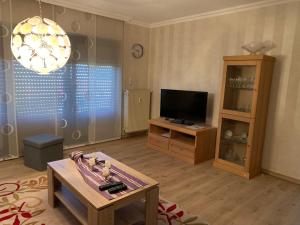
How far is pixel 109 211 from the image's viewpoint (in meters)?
1.62

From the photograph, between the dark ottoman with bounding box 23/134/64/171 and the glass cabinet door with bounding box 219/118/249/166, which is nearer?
the dark ottoman with bounding box 23/134/64/171

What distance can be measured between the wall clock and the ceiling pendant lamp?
3055 mm

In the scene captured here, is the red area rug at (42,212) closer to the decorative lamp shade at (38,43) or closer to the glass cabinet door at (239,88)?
the decorative lamp shade at (38,43)

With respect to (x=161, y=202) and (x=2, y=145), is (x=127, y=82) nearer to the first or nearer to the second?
(x=2, y=145)

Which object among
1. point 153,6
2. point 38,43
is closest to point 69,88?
point 153,6

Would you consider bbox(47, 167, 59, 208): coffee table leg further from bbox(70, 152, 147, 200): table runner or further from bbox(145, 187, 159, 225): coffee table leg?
bbox(145, 187, 159, 225): coffee table leg

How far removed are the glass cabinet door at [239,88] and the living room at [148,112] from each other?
17 millimetres

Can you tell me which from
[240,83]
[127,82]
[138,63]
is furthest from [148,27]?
[240,83]

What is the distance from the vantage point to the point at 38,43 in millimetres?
1633

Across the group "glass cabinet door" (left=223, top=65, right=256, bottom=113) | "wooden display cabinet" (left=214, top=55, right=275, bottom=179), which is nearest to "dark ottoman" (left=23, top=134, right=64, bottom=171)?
"wooden display cabinet" (left=214, top=55, right=275, bottom=179)

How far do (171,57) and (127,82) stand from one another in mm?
1028

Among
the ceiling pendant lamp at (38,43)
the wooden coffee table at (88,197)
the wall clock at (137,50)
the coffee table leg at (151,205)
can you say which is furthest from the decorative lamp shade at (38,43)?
the wall clock at (137,50)

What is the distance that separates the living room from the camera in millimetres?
2020

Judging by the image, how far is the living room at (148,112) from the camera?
6.63 feet
